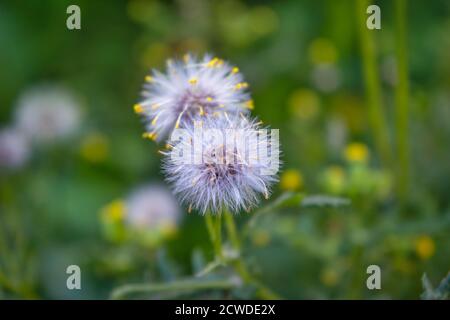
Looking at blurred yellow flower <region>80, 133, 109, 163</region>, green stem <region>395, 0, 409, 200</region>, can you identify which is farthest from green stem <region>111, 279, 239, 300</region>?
blurred yellow flower <region>80, 133, 109, 163</region>

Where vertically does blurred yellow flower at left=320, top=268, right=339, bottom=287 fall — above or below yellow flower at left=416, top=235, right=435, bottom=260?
below

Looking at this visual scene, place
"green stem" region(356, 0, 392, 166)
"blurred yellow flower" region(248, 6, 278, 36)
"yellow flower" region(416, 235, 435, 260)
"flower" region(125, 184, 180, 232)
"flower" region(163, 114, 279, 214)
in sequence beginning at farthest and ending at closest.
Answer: "blurred yellow flower" region(248, 6, 278, 36), "flower" region(125, 184, 180, 232), "green stem" region(356, 0, 392, 166), "yellow flower" region(416, 235, 435, 260), "flower" region(163, 114, 279, 214)

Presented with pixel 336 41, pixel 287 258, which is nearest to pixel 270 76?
pixel 336 41

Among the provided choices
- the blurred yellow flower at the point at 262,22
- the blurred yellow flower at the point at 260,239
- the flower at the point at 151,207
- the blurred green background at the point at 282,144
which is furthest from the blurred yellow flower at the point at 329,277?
the blurred yellow flower at the point at 262,22

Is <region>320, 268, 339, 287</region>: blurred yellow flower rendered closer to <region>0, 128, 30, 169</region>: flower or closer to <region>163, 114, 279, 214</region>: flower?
<region>163, 114, 279, 214</region>: flower

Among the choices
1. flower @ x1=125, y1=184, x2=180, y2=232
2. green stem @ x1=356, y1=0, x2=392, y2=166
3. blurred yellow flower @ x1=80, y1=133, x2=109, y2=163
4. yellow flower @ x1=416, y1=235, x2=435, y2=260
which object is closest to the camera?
yellow flower @ x1=416, y1=235, x2=435, y2=260

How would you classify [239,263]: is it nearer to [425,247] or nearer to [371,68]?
[425,247]

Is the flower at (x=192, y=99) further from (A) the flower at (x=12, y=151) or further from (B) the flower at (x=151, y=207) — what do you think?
(A) the flower at (x=12, y=151)
